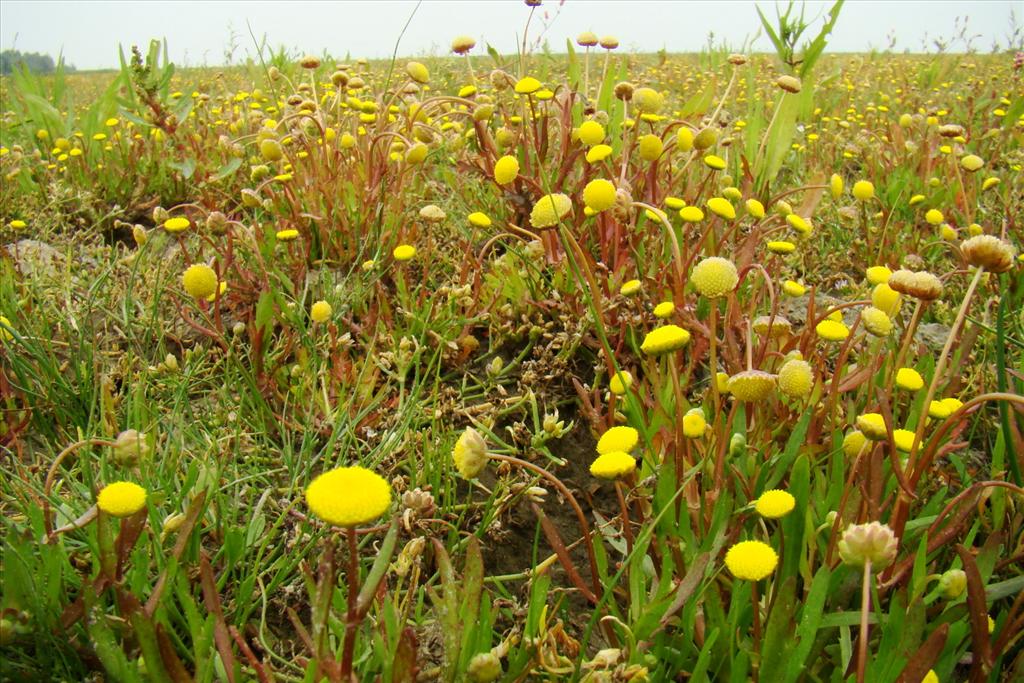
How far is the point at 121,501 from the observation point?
98cm

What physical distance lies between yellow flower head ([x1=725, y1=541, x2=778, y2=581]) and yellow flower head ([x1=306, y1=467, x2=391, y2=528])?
0.48 meters

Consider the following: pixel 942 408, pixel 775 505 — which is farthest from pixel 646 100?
pixel 775 505

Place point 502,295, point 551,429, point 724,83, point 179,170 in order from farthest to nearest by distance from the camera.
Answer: point 724,83, point 179,170, point 502,295, point 551,429

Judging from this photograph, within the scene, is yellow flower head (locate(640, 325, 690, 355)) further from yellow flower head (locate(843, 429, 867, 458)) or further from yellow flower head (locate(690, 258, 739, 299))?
yellow flower head (locate(843, 429, 867, 458))

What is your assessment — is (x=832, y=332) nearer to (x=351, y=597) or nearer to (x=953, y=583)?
(x=953, y=583)

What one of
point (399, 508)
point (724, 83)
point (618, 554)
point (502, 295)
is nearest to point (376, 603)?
point (399, 508)

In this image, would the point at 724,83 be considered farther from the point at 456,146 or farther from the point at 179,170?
the point at 179,170

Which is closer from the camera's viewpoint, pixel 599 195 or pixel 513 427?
pixel 599 195

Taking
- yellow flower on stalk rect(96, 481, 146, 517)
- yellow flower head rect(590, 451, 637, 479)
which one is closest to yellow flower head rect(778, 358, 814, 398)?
yellow flower head rect(590, 451, 637, 479)

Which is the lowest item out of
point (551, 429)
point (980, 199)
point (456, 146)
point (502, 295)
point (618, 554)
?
point (618, 554)

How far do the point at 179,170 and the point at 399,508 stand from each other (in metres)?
2.55

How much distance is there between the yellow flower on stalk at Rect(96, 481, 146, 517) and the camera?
0.98m

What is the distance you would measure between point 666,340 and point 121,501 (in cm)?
89

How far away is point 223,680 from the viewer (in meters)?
1.11
